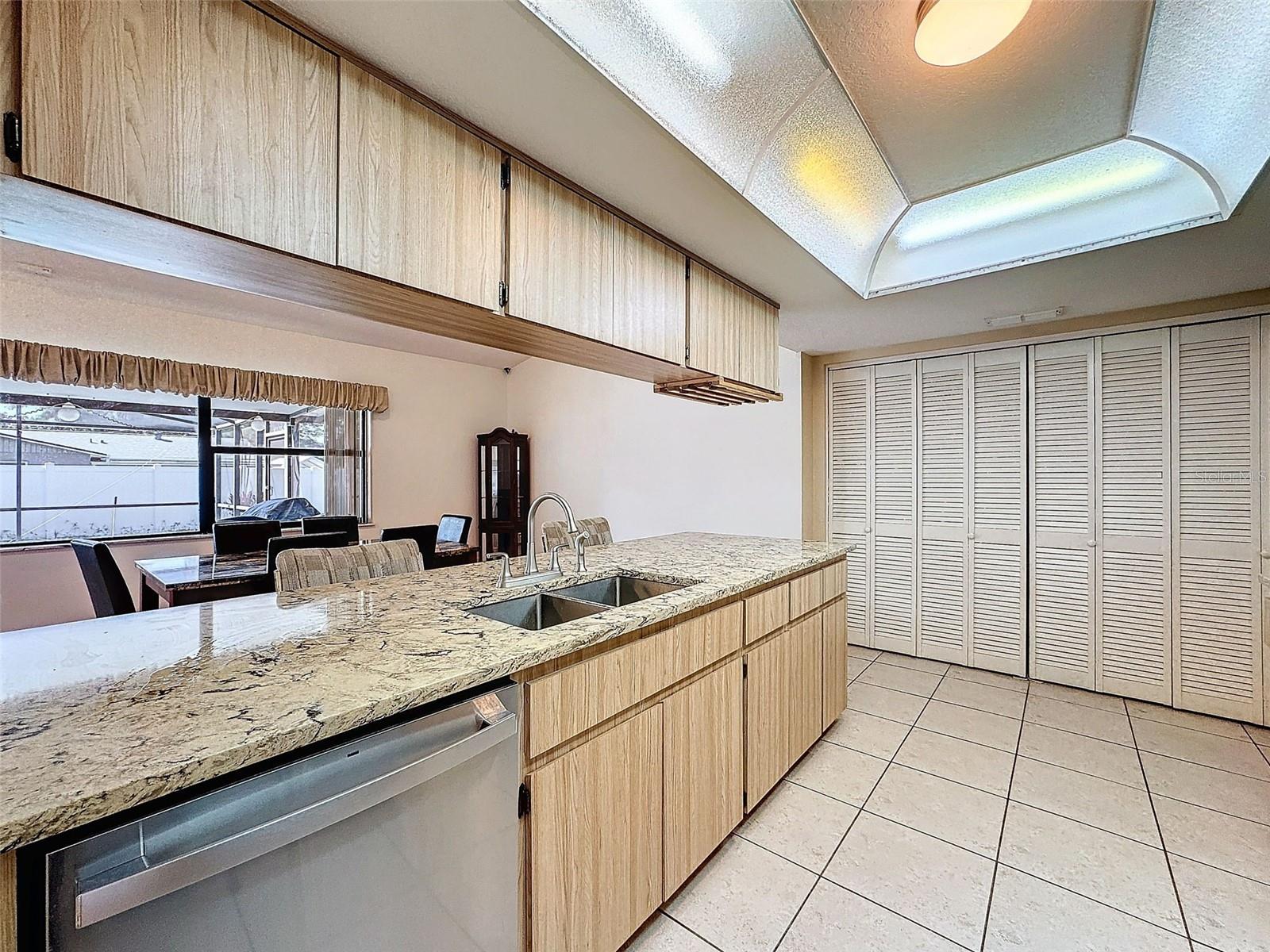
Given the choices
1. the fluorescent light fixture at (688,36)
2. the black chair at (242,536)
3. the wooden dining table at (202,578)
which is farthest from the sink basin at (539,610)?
the black chair at (242,536)

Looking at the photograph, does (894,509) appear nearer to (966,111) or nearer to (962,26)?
(966,111)

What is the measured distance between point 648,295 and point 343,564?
1.61 m

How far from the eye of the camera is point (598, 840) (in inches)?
53.5

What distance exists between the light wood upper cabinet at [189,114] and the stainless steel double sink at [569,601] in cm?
112

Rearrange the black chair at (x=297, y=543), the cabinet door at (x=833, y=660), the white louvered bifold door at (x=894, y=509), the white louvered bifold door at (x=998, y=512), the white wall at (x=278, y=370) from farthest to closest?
the white louvered bifold door at (x=894, y=509) → the white wall at (x=278, y=370) → the white louvered bifold door at (x=998, y=512) → the black chair at (x=297, y=543) → the cabinet door at (x=833, y=660)

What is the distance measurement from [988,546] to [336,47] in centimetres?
409

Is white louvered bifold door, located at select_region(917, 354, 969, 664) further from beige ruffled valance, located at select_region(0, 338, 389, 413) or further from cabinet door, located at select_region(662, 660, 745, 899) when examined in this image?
beige ruffled valance, located at select_region(0, 338, 389, 413)

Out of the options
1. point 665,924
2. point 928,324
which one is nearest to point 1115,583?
point 928,324

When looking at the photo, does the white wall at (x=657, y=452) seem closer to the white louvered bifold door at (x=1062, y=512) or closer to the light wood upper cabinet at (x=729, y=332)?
the light wood upper cabinet at (x=729, y=332)

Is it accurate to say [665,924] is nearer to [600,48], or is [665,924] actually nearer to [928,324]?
[600,48]

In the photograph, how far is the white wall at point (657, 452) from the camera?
14.0 ft

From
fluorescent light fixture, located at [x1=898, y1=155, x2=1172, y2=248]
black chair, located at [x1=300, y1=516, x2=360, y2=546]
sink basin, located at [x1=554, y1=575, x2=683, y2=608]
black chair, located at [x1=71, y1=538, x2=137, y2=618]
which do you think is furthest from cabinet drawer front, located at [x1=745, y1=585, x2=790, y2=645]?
black chair, located at [x1=300, y1=516, x2=360, y2=546]

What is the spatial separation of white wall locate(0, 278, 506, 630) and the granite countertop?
363 cm

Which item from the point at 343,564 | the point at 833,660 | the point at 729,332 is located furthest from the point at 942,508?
the point at 343,564
